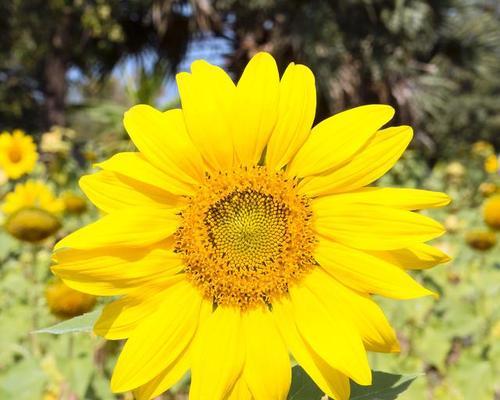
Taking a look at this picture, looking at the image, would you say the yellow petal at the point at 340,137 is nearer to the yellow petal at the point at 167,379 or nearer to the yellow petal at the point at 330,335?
the yellow petal at the point at 330,335

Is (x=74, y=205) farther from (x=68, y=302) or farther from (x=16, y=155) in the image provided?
(x=68, y=302)

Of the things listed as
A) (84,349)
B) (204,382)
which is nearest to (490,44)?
(84,349)

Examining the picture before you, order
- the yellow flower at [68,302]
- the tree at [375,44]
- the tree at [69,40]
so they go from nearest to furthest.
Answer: the yellow flower at [68,302]
the tree at [375,44]
the tree at [69,40]

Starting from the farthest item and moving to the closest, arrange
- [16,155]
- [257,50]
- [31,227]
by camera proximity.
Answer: [257,50]
[16,155]
[31,227]

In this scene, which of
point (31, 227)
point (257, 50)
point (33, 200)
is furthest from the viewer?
point (257, 50)

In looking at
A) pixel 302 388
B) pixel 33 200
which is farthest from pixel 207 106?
pixel 33 200

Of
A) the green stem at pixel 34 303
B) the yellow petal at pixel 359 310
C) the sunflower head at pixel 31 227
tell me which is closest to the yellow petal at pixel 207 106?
the yellow petal at pixel 359 310
